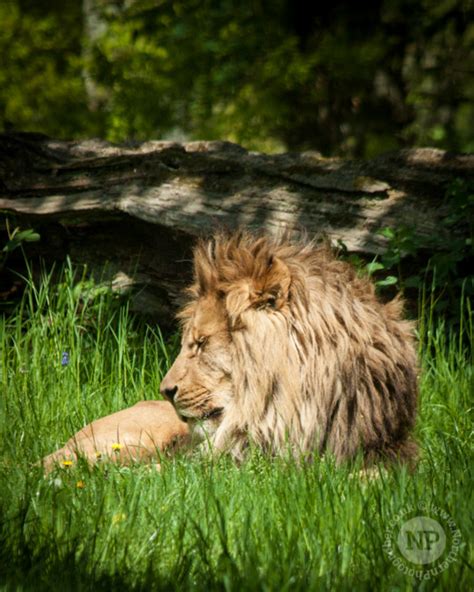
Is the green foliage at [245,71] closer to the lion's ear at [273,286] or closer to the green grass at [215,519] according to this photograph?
the lion's ear at [273,286]

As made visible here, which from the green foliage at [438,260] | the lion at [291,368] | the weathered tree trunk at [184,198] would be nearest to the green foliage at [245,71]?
the weathered tree trunk at [184,198]

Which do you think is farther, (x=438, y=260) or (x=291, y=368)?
(x=438, y=260)

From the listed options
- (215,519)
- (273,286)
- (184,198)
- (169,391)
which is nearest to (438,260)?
(184,198)

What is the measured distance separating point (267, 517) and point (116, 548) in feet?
1.68

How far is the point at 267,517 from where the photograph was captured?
123 inches

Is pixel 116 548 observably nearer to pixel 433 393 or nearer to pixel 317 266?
pixel 317 266

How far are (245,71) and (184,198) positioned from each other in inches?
143

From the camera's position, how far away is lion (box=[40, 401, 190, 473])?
13.8 ft

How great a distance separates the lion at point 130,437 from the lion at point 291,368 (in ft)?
0.99

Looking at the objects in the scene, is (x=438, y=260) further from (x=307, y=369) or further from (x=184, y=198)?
(x=307, y=369)

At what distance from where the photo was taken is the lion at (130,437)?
420cm

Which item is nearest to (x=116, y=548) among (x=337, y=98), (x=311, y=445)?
(x=311, y=445)

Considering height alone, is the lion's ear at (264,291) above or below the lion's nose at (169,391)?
above

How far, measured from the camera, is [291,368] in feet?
13.1
